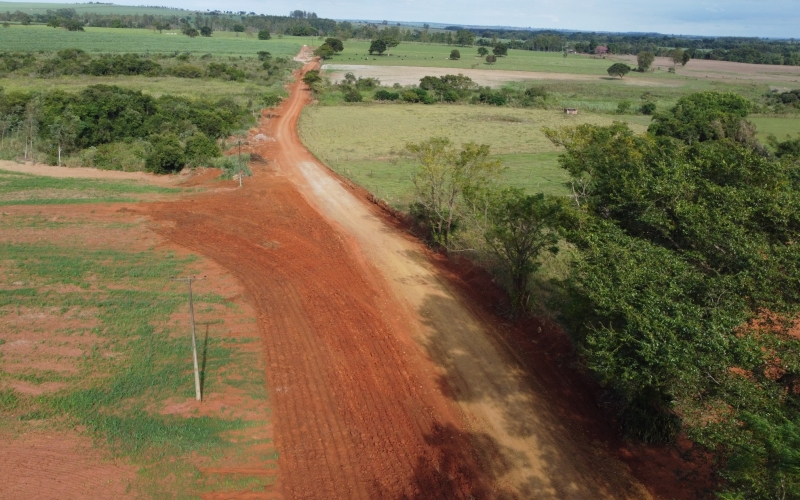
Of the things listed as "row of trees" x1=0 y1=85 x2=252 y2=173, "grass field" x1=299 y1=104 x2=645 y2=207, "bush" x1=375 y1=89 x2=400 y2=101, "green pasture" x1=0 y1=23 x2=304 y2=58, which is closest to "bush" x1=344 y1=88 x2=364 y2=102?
"grass field" x1=299 y1=104 x2=645 y2=207

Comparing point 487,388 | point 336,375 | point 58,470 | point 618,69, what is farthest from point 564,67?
point 58,470

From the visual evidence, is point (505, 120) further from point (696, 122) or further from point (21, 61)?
point (21, 61)

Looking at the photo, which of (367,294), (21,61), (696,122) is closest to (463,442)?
(367,294)

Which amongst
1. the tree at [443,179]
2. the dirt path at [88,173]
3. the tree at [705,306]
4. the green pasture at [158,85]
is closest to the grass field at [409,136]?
the tree at [443,179]

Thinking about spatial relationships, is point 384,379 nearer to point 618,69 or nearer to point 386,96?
point 386,96

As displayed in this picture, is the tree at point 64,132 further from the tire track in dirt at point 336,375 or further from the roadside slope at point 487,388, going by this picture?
the roadside slope at point 487,388
